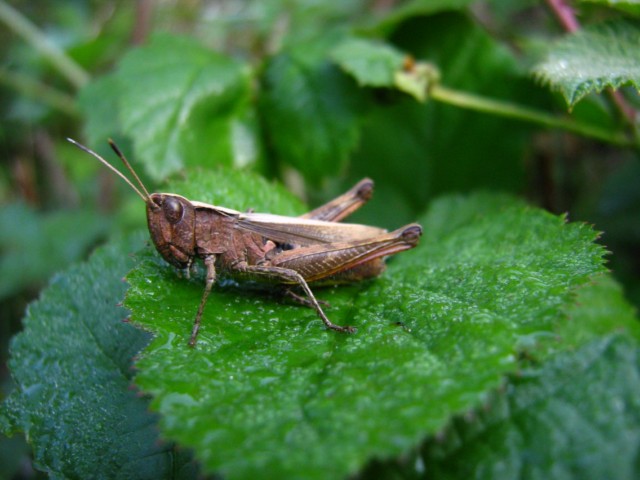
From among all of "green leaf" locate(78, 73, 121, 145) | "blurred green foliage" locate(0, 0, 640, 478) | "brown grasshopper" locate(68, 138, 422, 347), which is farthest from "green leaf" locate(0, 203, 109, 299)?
"brown grasshopper" locate(68, 138, 422, 347)

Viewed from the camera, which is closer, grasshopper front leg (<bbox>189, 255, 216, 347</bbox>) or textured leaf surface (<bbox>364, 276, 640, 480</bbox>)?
textured leaf surface (<bbox>364, 276, 640, 480</bbox>)

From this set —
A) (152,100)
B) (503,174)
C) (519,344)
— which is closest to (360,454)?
(519,344)

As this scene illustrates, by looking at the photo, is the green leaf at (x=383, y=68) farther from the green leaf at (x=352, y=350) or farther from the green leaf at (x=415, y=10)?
the green leaf at (x=352, y=350)

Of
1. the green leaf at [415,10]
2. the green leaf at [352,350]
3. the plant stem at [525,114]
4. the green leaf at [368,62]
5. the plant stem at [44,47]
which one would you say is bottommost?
the green leaf at [352,350]

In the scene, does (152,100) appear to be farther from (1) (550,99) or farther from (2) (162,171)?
(1) (550,99)

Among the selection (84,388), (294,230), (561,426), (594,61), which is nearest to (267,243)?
(294,230)

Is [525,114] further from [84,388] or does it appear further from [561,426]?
[84,388]

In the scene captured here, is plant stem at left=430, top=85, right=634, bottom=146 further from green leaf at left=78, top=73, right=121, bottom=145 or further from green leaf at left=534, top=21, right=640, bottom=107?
green leaf at left=78, top=73, right=121, bottom=145

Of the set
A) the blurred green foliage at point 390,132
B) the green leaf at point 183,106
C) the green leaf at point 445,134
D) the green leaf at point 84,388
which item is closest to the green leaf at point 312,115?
the blurred green foliage at point 390,132
